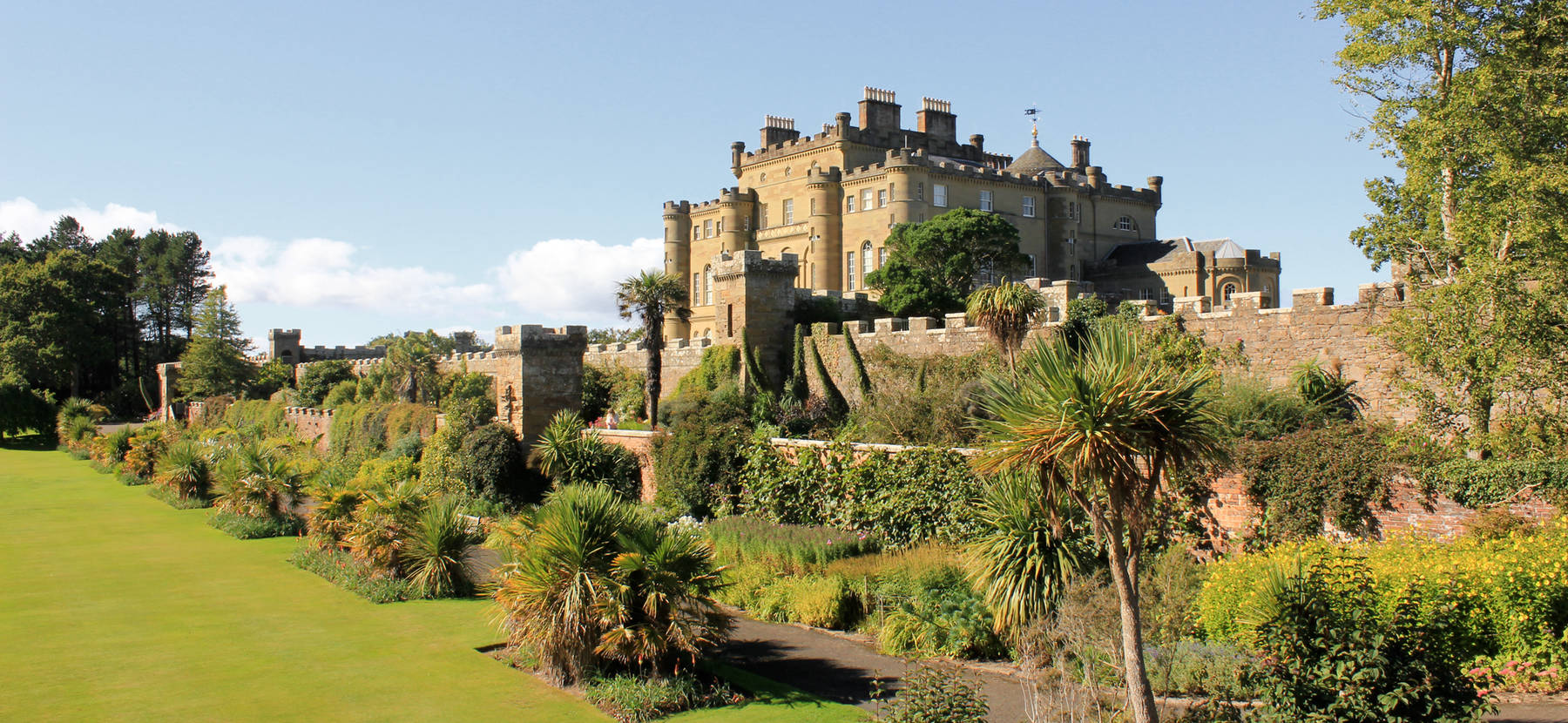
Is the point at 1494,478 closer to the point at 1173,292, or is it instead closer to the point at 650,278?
the point at 650,278

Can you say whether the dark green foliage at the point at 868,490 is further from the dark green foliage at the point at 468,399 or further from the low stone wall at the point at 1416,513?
the dark green foliage at the point at 468,399

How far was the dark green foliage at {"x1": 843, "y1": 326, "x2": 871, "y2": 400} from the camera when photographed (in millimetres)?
26047

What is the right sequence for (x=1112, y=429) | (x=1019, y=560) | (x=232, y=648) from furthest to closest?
(x=232, y=648) → (x=1019, y=560) → (x=1112, y=429)

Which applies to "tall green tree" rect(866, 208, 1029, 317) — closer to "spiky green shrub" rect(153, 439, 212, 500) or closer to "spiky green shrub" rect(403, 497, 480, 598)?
"spiky green shrub" rect(153, 439, 212, 500)

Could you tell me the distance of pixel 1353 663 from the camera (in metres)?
8.16

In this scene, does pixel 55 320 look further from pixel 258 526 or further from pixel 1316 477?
pixel 1316 477

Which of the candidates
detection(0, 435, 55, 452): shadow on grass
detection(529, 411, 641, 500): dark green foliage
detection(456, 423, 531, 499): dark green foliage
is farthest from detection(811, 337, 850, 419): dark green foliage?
detection(0, 435, 55, 452): shadow on grass

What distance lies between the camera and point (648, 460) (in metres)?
24.1

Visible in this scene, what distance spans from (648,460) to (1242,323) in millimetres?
13089

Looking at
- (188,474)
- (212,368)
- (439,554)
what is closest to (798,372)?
(439,554)

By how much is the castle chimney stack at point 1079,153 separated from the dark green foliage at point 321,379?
128 ft

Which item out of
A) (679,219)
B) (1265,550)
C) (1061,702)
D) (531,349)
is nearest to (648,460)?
(531,349)

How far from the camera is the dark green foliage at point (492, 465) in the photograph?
81.2ft

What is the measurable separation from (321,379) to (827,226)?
2468 cm
